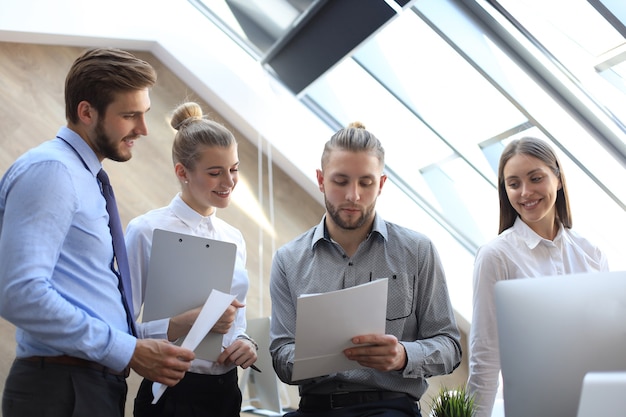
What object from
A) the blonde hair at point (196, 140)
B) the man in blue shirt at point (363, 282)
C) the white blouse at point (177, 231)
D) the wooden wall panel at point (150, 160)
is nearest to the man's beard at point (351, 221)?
the man in blue shirt at point (363, 282)

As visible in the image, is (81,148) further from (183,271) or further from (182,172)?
(182,172)

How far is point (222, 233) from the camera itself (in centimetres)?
257

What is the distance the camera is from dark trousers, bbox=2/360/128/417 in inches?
67.2

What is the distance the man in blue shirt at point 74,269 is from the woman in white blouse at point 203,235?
285 millimetres

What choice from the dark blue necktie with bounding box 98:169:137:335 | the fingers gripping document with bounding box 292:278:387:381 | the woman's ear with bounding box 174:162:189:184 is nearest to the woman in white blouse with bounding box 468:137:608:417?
the fingers gripping document with bounding box 292:278:387:381

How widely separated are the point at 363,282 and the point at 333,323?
1.28ft

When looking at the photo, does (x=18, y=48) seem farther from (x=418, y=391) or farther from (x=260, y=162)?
(x=418, y=391)

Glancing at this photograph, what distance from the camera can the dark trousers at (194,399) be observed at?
87.3 inches

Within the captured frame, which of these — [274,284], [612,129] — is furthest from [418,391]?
[612,129]

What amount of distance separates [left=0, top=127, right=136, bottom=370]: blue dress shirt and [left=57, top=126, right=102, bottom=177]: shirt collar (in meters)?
0.02

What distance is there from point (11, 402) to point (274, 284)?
35.3 inches

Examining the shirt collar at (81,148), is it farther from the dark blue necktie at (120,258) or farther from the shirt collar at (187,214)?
the shirt collar at (187,214)

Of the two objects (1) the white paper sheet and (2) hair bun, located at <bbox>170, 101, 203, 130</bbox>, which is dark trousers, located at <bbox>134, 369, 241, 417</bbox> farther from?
(2) hair bun, located at <bbox>170, 101, 203, 130</bbox>

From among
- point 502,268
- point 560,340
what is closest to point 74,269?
point 560,340
